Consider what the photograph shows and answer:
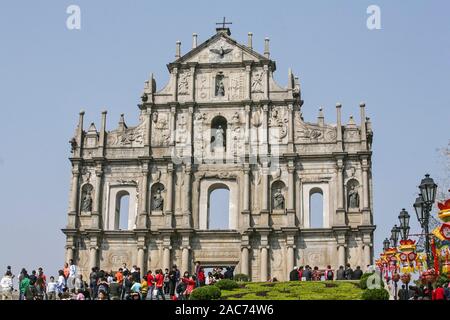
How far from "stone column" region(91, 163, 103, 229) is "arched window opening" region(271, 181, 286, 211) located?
10.8 meters

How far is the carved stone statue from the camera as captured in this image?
4591cm

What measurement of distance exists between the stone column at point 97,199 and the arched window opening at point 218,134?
727cm

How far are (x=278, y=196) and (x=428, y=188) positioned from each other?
24.1m

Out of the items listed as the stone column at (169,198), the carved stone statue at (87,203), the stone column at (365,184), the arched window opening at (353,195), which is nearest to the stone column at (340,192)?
the arched window opening at (353,195)

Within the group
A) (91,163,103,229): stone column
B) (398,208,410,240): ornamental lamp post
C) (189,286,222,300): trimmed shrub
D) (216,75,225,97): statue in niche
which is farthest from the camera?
(216,75,225,97): statue in niche

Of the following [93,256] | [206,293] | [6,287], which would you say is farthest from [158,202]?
[206,293]

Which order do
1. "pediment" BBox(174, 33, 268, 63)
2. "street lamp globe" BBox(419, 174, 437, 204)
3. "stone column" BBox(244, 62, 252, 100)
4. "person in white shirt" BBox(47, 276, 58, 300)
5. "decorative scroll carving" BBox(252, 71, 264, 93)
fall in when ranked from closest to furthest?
"street lamp globe" BBox(419, 174, 437, 204) < "person in white shirt" BBox(47, 276, 58, 300) < "stone column" BBox(244, 62, 252, 100) < "decorative scroll carving" BBox(252, 71, 264, 93) < "pediment" BBox(174, 33, 268, 63)

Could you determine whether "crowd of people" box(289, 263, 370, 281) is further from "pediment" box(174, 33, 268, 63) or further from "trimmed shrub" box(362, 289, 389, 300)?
"pediment" box(174, 33, 268, 63)

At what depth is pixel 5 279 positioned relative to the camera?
2964cm

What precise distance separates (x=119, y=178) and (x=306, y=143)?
1197 cm

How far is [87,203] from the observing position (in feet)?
151

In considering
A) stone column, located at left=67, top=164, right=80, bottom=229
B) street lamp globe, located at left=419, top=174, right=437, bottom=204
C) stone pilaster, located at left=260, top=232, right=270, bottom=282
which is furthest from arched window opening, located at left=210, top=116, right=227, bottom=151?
street lamp globe, located at left=419, top=174, right=437, bottom=204

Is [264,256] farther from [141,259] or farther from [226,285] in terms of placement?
[226,285]
